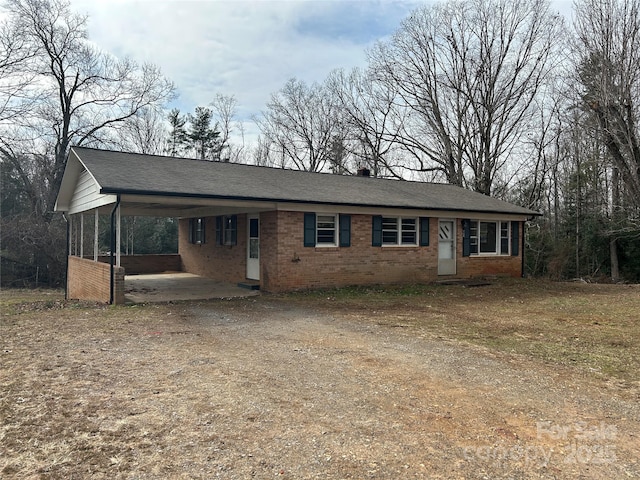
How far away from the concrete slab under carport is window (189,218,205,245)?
177 cm

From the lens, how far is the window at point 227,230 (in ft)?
52.7

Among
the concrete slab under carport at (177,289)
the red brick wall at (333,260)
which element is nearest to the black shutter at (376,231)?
the red brick wall at (333,260)

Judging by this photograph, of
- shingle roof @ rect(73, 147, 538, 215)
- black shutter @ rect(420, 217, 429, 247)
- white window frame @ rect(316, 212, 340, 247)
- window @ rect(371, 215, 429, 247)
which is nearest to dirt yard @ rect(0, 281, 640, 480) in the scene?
shingle roof @ rect(73, 147, 538, 215)

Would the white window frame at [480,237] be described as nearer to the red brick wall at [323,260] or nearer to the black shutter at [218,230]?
the red brick wall at [323,260]

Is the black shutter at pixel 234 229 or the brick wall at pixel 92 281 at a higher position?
the black shutter at pixel 234 229

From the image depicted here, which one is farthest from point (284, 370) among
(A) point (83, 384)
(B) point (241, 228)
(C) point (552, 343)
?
(B) point (241, 228)

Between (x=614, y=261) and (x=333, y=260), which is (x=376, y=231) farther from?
(x=614, y=261)

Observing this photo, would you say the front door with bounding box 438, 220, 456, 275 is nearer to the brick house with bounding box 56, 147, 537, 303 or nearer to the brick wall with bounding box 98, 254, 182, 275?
Answer: the brick house with bounding box 56, 147, 537, 303

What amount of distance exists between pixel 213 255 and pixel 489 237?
10671mm

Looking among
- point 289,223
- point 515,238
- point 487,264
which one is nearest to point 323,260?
point 289,223

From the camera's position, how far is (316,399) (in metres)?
4.77

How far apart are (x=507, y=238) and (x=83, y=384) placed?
1710 centimetres

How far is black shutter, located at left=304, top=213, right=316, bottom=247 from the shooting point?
13695 mm

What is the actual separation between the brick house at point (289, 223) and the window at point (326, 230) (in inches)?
1.2
